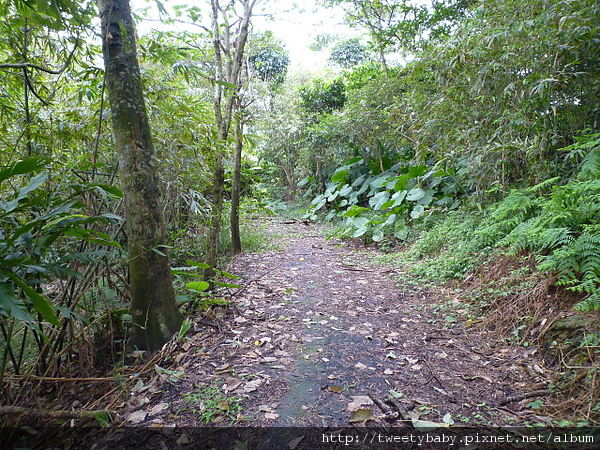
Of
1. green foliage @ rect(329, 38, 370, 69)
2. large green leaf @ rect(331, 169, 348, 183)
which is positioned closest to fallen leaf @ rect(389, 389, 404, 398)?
large green leaf @ rect(331, 169, 348, 183)

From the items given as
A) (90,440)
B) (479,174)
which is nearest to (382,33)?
(479,174)

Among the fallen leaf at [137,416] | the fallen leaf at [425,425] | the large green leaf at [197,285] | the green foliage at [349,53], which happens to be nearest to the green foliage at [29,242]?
the fallen leaf at [137,416]

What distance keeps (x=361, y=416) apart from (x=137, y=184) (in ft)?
6.21

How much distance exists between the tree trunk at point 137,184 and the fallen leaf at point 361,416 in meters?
1.35

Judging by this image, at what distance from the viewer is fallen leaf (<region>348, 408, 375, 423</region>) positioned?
1693 mm

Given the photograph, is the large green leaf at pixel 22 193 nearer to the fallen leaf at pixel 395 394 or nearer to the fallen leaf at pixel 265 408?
the fallen leaf at pixel 265 408

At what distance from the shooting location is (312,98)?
1080 cm

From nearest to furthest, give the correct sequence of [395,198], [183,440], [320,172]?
[183,440]
[395,198]
[320,172]

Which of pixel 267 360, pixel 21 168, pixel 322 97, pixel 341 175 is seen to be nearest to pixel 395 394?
pixel 267 360

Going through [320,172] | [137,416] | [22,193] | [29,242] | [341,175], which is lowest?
[137,416]

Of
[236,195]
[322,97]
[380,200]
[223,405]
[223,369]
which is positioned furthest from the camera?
[322,97]

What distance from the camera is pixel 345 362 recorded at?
7.39 ft

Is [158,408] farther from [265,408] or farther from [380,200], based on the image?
[380,200]

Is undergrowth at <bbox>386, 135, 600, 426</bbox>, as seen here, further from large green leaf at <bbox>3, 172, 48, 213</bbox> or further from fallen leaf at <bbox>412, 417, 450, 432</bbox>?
large green leaf at <bbox>3, 172, 48, 213</bbox>
